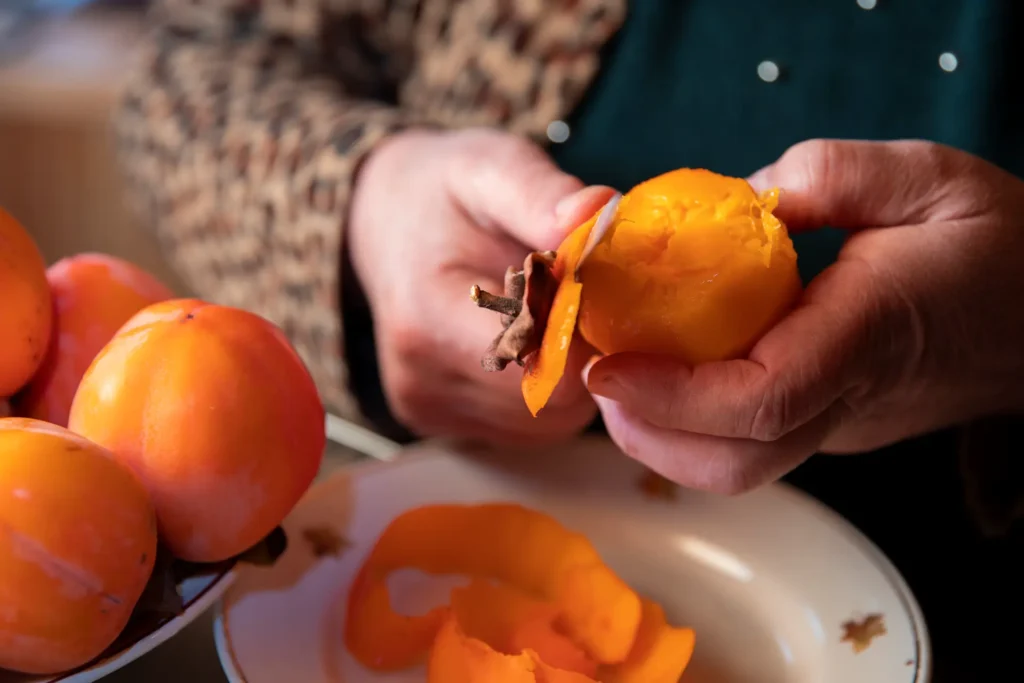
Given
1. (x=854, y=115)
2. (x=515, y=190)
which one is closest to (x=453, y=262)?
(x=515, y=190)

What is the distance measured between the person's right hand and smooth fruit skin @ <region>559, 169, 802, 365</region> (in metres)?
0.08

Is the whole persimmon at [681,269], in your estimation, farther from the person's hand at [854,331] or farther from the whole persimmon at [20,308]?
the whole persimmon at [20,308]

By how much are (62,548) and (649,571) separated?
311 mm

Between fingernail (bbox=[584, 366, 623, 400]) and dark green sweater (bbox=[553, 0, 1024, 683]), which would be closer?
fingernail (bbox=[584, 366, 623, 400])

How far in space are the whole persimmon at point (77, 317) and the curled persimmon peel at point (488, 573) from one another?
6.8 inches

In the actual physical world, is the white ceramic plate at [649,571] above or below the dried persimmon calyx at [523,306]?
below

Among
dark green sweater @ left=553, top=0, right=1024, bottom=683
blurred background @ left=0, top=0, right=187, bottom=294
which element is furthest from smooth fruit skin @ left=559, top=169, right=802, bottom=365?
blurred background @ left=0, top=0, right=187, bottom=294

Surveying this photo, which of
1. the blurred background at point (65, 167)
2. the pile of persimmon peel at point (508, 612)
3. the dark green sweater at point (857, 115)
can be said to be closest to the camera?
the pile of persimmon peel at point (508, 612)

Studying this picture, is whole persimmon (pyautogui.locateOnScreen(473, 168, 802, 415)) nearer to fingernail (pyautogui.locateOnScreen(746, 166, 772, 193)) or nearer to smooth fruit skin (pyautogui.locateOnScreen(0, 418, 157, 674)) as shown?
fingernail (pyautogui.locateOnScreen(746, 166, 772, 193))

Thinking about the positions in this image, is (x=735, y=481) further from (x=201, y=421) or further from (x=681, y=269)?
(x=201, y=421)

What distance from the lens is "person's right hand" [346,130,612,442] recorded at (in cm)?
48

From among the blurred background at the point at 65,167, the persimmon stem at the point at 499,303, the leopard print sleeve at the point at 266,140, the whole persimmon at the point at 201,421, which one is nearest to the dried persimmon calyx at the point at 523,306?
the persimmon stem at the point at 499,303

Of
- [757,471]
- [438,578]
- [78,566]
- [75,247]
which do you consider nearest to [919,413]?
[757,471]

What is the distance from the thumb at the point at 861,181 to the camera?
1.35 feet
